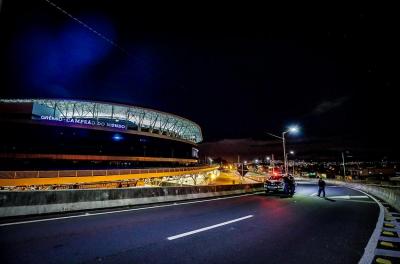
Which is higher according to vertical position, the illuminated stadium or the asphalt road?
the illuminated stadium

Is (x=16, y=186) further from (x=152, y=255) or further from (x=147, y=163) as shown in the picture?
(x=147, y=163)

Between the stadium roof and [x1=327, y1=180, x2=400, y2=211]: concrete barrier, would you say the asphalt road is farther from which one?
the stadium roof

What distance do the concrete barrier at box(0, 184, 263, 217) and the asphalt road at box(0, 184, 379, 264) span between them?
4.82 feet

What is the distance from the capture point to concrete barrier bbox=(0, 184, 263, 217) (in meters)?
7.94

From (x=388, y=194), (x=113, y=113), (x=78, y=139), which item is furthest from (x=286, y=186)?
(x=113, y=113)

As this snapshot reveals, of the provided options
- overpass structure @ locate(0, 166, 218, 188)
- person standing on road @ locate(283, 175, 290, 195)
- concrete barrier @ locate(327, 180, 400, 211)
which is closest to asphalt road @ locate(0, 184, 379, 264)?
concrete barrier @ locate(327, 180, 400, 211)

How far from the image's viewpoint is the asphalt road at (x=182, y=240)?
455 centimetres

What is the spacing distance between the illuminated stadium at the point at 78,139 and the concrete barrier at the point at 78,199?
36477 mm

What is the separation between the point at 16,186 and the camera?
64.5 feet

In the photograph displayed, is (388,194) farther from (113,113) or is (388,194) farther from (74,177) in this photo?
(113,113)

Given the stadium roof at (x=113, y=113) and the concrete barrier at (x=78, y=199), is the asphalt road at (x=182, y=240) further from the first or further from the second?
the stadium roof at (x=113, y=113)

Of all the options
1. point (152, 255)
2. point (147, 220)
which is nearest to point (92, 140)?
point (147, 220)

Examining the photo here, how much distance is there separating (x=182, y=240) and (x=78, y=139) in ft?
176

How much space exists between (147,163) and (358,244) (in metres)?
61.7
